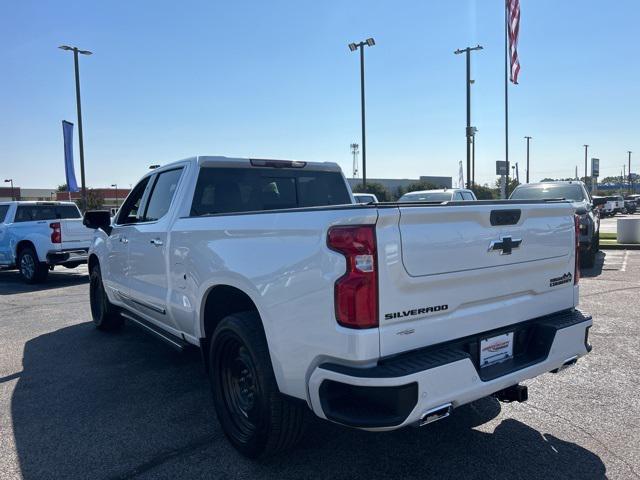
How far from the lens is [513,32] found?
67.0 ft

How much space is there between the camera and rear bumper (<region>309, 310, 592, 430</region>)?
2.44 meters

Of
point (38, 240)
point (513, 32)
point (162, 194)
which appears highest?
point (513, 32)

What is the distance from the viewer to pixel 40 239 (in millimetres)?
11773

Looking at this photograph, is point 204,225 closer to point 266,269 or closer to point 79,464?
point 266,269

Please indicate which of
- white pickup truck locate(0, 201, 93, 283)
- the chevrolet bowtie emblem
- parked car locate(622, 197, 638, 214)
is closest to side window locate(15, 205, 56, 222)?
white pickup truck locate(0, 201, 93, 283)

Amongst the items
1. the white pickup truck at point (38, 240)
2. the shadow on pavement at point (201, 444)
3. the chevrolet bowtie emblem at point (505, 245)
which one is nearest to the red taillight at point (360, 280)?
the chevrolet bowtie emblem at point (505, 245)

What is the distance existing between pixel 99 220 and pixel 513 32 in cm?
1928

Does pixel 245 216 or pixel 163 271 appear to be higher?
pixel 245 216

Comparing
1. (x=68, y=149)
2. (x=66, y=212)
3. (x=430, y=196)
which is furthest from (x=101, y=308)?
(x=68, y=149)

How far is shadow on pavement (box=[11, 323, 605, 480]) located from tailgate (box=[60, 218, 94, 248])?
25.2ft

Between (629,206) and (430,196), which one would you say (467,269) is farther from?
(629,206)

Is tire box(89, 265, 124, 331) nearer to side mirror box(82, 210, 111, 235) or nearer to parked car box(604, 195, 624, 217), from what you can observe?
side mirror box(82, 210, 111, 235)

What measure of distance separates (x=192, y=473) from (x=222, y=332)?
85cm

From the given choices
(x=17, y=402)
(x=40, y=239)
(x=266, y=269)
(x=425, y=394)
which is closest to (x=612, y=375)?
(x=425, y=394)
